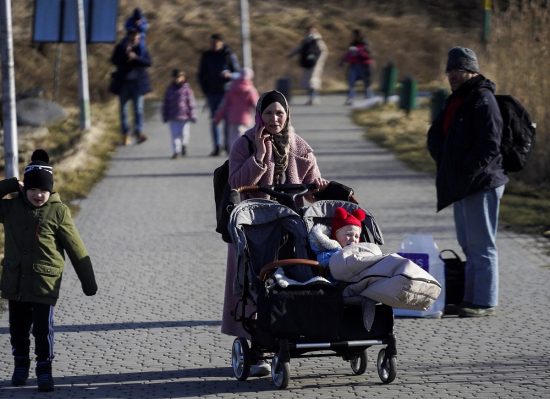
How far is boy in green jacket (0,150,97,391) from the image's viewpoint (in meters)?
7.72

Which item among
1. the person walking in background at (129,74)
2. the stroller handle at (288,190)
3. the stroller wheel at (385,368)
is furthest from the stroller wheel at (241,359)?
the person walking in background at (129,74)

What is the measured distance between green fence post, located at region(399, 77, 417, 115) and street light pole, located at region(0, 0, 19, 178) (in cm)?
1491

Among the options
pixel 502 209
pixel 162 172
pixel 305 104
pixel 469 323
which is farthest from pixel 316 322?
pixel 305 104

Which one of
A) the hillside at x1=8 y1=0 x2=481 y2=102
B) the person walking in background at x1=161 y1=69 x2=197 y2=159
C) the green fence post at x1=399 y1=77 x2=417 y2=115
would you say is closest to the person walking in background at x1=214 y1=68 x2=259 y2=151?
the person walking in background at x1=161 y1=69 x2=197 y2=159

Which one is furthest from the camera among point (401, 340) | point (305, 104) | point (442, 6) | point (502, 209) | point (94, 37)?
point (442, 6)

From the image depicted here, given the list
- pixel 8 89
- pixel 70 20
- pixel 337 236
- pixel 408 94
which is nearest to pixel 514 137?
pixel 337 236

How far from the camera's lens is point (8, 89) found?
44.0 feet

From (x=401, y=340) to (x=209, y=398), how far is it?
1.94m

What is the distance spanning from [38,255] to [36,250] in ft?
0.10

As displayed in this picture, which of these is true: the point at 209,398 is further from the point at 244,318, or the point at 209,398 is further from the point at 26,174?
the point at 26,174

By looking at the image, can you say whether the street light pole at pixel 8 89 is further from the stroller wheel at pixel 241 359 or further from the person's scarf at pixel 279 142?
the stroller wheel at pixel 241 359

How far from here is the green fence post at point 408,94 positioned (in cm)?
2750

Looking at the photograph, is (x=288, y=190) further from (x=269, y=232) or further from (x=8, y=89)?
(x=8, y=89)

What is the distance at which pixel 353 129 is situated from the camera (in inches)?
1016
